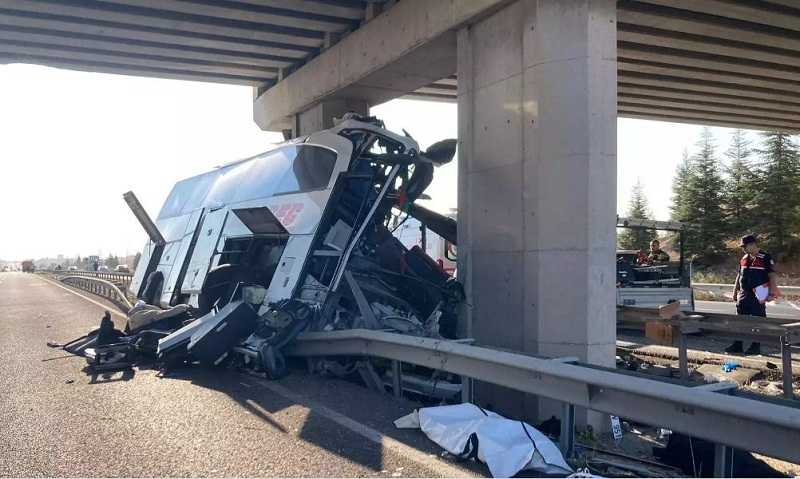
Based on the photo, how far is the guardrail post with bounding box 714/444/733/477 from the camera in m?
3.79

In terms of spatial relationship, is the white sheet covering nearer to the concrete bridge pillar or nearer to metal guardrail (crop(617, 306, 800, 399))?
the concrete bridge pillar

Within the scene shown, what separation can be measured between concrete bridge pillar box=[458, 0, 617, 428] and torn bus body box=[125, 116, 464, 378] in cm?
94

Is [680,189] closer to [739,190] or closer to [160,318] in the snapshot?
[739,190]

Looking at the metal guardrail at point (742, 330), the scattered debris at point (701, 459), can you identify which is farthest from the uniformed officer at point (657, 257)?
the scattered debris at point (701, 459)

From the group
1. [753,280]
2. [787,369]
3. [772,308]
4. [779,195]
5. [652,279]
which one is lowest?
[772,308]

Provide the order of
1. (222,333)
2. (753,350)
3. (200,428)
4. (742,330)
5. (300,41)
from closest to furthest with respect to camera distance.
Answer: (200,428), (742,330), (222,333), (753,350), (300,41)

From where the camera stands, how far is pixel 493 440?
4.43 meters

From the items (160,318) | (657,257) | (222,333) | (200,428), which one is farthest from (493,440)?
(657,257)

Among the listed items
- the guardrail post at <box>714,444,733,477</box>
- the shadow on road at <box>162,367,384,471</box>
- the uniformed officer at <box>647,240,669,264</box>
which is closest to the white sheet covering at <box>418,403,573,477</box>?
the shadow on road at <box>162,367,384,471</box>

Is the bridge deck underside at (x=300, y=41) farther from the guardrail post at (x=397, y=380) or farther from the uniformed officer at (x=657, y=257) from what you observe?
the guardrail post at (x=397, y=380)

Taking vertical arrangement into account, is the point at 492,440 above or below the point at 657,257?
below

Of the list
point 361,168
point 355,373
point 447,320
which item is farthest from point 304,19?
point 355,373

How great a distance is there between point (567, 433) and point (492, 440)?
0.58 m

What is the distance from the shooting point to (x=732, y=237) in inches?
1550
